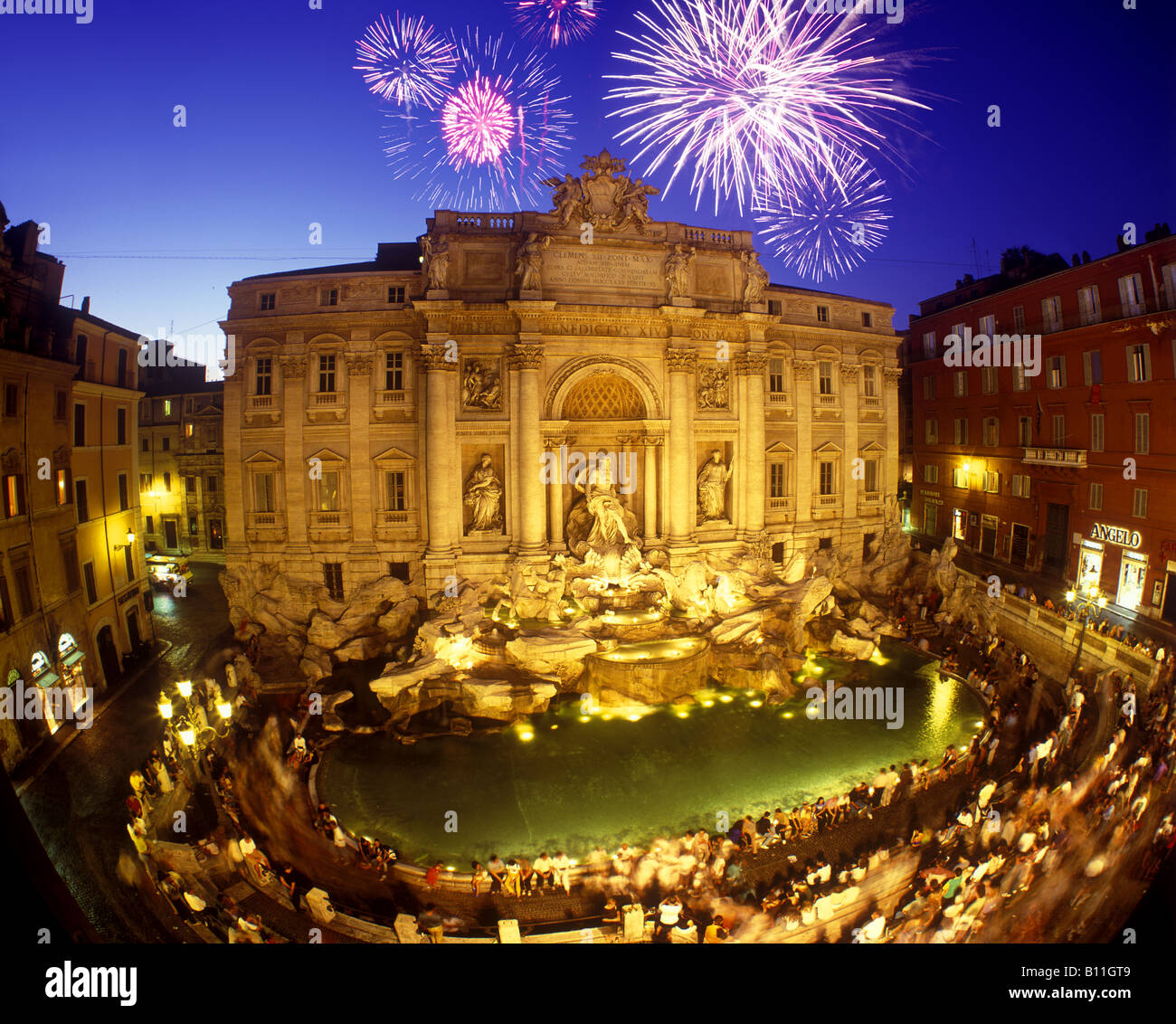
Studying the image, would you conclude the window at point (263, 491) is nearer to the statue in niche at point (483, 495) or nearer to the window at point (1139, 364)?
the statue in niche at point (483, 495)

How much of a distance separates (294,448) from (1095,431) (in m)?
23.9

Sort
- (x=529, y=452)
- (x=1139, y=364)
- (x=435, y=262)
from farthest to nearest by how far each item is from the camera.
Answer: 1. (x=529, y=452)
2. (x=435, y=262)
3. (x=1139, y=364)

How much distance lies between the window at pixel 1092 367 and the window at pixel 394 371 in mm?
20326

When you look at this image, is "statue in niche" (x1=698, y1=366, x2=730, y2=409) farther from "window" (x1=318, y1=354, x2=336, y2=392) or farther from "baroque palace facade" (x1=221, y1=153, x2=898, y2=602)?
"window" (x1=318, y1=354, x2=336, y2=392)

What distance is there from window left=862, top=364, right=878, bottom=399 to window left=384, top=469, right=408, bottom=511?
1961 cm

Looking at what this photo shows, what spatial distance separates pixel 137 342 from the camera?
10273mm

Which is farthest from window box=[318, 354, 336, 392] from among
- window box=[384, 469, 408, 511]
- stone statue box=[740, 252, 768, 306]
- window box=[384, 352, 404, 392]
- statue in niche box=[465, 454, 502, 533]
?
stone statue box=[740, 252, 768, 306]

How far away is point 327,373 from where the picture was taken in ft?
61.2

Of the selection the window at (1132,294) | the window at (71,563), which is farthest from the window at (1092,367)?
the window at (71,563)

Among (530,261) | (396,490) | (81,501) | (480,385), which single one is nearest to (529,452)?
(480,385)

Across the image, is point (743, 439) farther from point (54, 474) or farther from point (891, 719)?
point (54, 474)

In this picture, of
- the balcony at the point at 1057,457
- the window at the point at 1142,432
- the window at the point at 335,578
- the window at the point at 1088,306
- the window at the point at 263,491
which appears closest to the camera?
the window at the point at 1142,432

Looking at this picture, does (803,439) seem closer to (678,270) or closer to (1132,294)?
(678,270)

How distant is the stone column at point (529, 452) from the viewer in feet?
60.4
